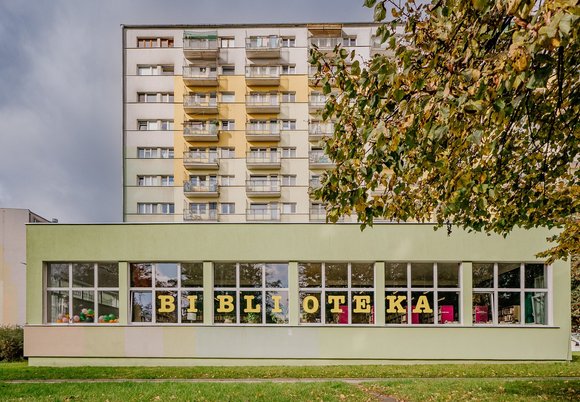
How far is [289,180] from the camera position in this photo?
42.6 m

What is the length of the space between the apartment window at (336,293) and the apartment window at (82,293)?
6350 mm

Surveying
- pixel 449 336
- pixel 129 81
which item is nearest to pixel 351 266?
pixel 449 336

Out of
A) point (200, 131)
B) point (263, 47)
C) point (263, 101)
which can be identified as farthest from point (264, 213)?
point (263, 47)

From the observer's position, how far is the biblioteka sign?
1531 centimetres

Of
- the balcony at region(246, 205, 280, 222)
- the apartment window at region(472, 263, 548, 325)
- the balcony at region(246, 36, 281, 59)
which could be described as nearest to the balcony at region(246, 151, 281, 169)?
the balcony at region(246, 205, 280, 222)

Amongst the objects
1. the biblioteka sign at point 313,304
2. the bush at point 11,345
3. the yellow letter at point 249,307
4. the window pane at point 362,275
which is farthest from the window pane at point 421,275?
the bush at point 11,345

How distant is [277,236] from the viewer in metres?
15.5

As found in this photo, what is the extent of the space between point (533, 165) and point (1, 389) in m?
11.5

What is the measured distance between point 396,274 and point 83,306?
1056 cm

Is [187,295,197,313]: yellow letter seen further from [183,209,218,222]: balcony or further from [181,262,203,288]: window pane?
[183,209,218,222]: balcony

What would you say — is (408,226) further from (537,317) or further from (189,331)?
(189,331)

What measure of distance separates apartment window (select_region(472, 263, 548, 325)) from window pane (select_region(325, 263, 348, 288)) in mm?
4252

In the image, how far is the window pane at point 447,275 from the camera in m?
15.4

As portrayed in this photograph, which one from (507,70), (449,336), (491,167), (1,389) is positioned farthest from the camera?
(449,336)
